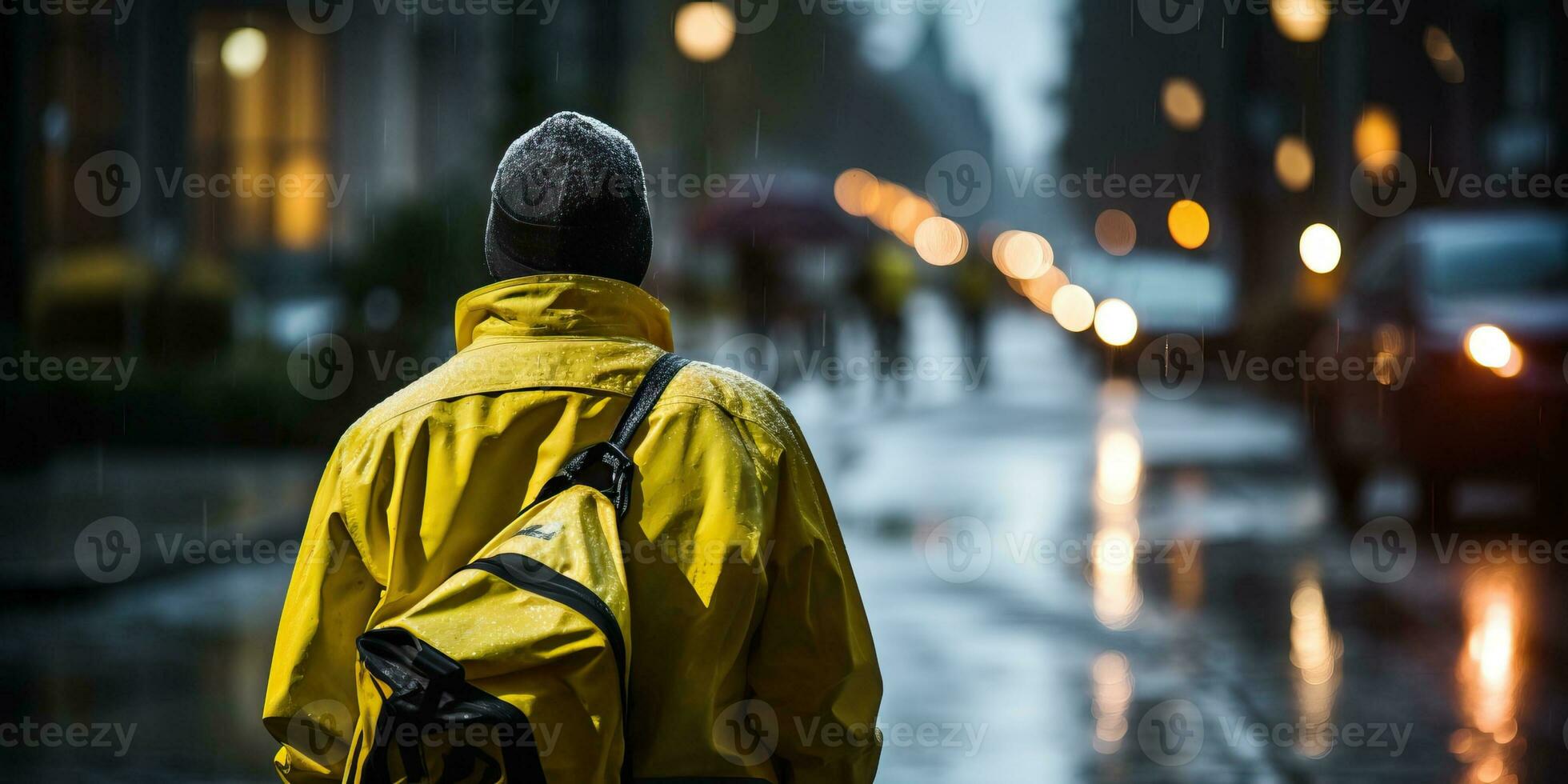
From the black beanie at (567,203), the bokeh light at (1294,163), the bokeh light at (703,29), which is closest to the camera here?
the black beanie at (567,203)

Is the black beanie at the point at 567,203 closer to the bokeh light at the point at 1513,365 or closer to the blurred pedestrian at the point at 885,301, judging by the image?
the bokeh light at the point at 1513,365

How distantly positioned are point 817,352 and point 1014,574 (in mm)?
20582

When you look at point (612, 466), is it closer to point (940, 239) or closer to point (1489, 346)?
point (1489, 346)

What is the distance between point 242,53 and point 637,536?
25642 mm

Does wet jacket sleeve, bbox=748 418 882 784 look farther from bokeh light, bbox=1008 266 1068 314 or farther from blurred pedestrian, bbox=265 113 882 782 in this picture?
bokeh light, bbox=1008 266 1068 314

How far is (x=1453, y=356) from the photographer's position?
440 inches

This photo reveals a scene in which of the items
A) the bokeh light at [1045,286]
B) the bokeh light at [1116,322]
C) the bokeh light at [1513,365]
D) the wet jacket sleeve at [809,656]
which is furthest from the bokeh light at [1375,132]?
the wet jacket sleeve at [809,656]

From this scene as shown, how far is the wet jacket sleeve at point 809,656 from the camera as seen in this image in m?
2.43

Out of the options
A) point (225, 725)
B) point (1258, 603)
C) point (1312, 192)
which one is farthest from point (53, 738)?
point (1312, 192)

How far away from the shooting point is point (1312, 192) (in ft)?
118

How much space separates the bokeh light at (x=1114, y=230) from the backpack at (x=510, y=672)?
71.4 meters

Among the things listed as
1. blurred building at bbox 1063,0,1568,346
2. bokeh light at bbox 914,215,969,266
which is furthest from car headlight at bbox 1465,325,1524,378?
bokeh light at bbox 914,215,969,266

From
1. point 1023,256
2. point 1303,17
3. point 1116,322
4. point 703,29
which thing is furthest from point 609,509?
point 1023,256

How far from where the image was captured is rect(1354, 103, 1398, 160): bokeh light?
32.7 m
